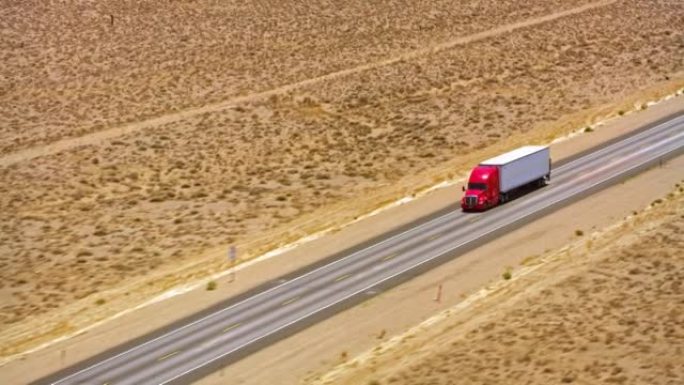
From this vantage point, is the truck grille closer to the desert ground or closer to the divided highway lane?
the divided highway lane

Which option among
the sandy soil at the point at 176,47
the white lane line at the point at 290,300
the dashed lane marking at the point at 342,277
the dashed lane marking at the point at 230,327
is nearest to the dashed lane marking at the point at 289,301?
the white lane line at the point at 290,300

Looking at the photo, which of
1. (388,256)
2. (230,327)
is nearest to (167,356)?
(230,327)

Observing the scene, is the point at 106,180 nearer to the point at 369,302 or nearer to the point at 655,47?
the point at 369,302

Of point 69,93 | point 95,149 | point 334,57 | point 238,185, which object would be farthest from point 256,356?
point 334,57

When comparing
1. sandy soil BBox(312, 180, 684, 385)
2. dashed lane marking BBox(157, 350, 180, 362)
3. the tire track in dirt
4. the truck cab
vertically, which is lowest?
dashed lane marking BBox(157, 350, 180, 362)

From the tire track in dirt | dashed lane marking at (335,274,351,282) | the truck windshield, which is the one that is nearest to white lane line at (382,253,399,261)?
dashed lane marking at (335,274,351,282)

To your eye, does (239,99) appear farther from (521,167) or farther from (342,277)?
(342,277)
